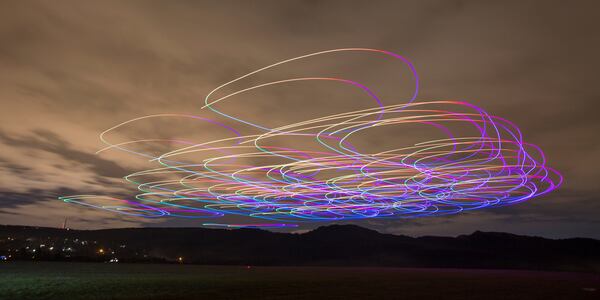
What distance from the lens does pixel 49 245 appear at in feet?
636

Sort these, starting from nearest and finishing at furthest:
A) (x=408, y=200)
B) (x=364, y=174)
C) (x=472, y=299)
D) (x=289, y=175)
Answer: (x=472, y=299) < (x=364, y=174) < (x=289, y=175) < (x=408, y=200)

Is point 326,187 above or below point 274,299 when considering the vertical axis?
above

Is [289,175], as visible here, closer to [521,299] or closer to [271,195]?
[271,195]

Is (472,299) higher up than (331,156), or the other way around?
(331,156)

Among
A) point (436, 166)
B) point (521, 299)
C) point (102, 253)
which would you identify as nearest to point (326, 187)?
point (436, 166)

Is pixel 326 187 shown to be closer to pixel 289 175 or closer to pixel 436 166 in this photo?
pixel 289 175

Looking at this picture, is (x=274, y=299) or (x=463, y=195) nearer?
(x=274, y=299)

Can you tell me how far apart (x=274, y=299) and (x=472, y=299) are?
1241 centimetres

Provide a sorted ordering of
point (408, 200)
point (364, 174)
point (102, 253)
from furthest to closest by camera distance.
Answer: point (102, 253) < point (408, 200) < point (364, 174)

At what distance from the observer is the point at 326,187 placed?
33531 mm

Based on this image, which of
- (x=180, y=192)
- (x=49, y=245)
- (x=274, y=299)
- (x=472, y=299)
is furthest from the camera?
(x=49, y=245)

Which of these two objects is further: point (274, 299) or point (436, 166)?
point (436, 166)

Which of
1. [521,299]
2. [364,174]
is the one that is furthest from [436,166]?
[521,299]

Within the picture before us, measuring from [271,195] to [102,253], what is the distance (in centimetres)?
16489
